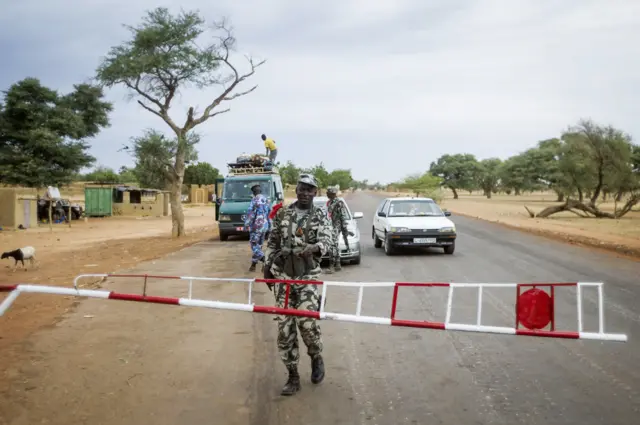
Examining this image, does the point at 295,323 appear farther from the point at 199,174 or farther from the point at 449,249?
the point at 199,174

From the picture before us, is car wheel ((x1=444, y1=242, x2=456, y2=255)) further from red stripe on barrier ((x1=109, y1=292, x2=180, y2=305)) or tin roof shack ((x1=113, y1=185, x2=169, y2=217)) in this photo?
tin roof shack ((x1=113, y1=185, x2=169, y2=217))

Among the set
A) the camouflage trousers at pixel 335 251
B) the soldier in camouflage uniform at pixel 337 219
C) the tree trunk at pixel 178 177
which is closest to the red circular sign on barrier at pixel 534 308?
the camouflage trousers at pixel 335 251

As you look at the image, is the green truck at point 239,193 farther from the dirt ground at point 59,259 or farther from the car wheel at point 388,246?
the car wheel at point 388,246

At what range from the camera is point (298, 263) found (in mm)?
4488

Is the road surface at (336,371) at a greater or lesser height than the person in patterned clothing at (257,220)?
lesser

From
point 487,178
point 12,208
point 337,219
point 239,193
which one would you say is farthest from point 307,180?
point 487,178

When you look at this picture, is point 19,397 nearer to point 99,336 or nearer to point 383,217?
point 99,336

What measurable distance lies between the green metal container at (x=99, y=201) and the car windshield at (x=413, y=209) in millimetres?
28370

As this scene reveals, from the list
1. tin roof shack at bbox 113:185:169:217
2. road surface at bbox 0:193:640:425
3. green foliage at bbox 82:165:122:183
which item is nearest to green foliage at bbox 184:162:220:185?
green foliage at bbox 82:165:122:183

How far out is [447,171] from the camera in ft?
322

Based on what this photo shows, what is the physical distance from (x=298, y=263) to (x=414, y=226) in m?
9.48

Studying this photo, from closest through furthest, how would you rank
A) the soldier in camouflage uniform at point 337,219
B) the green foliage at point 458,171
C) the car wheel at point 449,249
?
the soldier in camouflage uniform at point 337,219
the car wheel at point 449,249
the green foliage at point 458,171

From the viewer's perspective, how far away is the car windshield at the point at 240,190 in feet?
63.2

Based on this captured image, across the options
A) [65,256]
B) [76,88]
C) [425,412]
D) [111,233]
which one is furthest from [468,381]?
[76,88]
